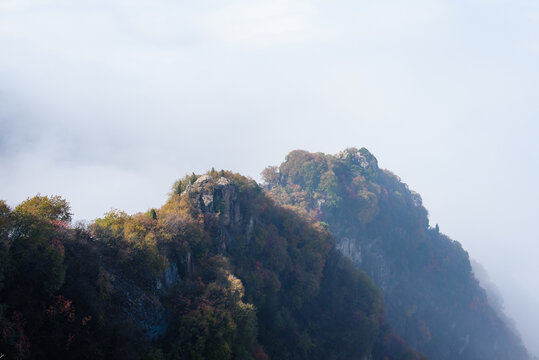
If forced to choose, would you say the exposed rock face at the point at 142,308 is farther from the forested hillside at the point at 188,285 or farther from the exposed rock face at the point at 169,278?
the exposed rock face at the point at 169,278

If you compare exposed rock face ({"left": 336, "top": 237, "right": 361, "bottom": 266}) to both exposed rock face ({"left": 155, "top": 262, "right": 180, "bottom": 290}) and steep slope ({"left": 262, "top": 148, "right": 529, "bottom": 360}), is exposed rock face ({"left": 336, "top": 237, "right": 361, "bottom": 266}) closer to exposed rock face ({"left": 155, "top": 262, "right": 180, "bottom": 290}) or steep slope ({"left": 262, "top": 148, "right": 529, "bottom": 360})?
steep slope ({"left": 262, "top": 148, "right": 529, "bottom": 360})

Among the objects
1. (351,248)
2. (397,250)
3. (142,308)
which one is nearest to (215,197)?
(142,308)

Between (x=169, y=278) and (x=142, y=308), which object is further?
(x=169, y=278)

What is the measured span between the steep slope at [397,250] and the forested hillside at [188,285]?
27.1m

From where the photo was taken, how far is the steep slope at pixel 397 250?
100312 millimetres

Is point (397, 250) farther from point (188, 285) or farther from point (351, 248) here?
point (188, 285)

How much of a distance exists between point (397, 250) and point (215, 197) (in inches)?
2868

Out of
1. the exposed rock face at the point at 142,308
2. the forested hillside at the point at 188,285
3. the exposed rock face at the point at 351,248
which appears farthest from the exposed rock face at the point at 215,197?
the exposed rock face at the point at 351,248

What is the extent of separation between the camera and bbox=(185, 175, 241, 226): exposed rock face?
5347cm

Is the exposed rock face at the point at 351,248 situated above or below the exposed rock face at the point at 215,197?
above

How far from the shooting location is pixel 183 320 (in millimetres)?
36594

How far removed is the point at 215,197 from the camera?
54.4 m

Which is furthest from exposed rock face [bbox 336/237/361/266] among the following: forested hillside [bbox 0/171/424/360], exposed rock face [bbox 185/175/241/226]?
exposed rock face [bbox 185/175/241/226]

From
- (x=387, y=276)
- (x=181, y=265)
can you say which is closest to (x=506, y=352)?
(x=387, y=276)
